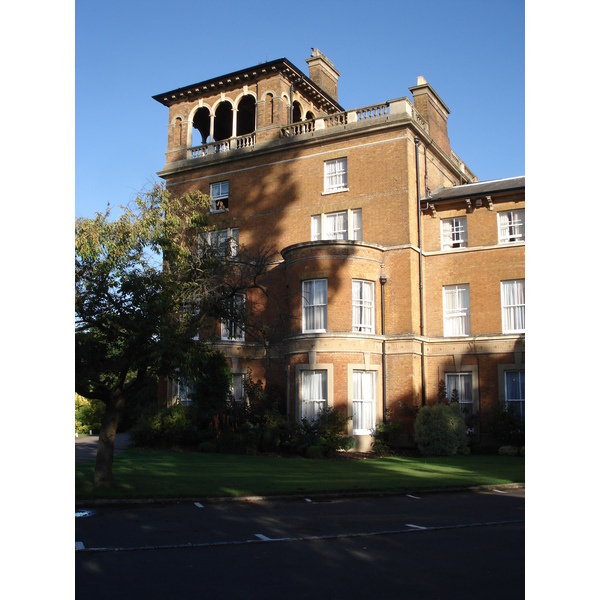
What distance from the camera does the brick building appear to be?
26828mm

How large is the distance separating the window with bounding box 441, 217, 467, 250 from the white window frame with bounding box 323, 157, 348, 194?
4.96 m

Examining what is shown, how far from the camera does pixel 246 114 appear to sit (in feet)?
124

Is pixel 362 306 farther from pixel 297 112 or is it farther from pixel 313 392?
pixel 297 112

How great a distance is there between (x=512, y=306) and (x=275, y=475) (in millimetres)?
14474

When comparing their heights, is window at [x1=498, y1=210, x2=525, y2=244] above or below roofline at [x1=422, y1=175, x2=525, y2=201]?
below

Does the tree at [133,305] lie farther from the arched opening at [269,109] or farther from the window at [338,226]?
the arched opening at [269,109]

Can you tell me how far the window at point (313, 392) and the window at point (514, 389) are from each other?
7664 millimetres

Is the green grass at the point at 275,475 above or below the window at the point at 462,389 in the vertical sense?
below

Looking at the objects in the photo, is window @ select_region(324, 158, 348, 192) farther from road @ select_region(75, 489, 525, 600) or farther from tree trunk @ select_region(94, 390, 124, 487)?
road @ select_region(75, 489, 525, 600)

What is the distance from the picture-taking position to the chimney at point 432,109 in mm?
33531

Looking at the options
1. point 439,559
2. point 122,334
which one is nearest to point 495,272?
point 122,334

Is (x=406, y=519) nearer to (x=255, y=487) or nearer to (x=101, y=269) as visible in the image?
(x=255, y=487)

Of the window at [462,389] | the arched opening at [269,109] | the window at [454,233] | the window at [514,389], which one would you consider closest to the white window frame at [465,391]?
the window at [462,389]

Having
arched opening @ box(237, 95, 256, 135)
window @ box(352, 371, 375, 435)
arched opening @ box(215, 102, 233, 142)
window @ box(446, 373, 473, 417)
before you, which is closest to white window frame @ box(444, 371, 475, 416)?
window @ box(446, 373, 473, 417)
